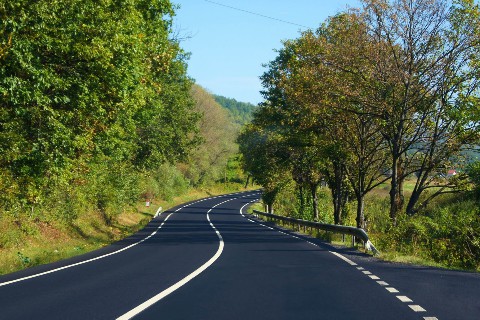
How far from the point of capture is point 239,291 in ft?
32.9

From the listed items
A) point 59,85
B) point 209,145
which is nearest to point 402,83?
point 59,85

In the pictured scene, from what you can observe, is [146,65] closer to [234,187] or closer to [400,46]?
[400,46]

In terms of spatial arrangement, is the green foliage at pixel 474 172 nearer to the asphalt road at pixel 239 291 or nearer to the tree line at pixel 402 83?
the tree line at pixel 402 83

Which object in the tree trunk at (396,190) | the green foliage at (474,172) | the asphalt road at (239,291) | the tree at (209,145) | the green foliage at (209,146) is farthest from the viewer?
the tree at (209,145)

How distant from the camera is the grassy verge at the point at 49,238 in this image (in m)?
19.5

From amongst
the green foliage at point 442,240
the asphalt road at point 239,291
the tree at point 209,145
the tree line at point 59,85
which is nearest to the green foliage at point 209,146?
the tree at point 209,145

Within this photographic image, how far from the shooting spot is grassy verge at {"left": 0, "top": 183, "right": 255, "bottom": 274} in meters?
19.5

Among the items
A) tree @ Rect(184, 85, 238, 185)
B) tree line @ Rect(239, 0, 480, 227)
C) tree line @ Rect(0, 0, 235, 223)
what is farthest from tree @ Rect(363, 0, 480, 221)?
tree @ Rect(184, 85, 238, 185)

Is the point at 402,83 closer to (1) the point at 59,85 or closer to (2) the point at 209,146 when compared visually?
Result: (1) the point at 59,85

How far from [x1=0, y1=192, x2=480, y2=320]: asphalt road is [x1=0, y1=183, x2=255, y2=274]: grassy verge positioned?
4.14 meters

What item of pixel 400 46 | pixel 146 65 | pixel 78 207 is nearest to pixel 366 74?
pixel 400 46

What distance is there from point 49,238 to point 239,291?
21136 mm

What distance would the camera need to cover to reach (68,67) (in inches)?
664

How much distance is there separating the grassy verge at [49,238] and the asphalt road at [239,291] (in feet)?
13.6
